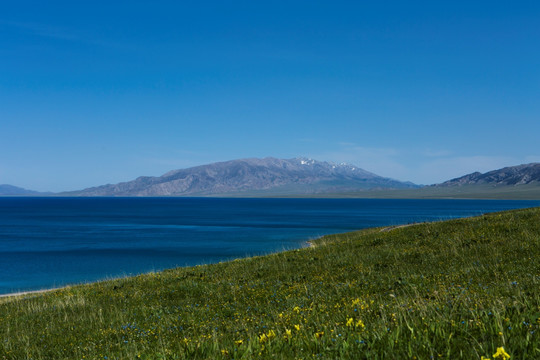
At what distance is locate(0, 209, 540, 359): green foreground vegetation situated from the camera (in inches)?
237

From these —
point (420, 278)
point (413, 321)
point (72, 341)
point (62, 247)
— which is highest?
point (413, 321)

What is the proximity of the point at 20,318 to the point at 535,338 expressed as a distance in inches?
729

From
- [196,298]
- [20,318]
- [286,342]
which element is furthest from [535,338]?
[20,318]

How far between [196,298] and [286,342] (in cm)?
1073

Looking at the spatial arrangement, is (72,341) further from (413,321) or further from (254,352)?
(413,321)

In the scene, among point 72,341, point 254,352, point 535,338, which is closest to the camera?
point 535,338

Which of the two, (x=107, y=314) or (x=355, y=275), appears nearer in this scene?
(x=107, y=314)

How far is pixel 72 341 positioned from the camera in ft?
37.3

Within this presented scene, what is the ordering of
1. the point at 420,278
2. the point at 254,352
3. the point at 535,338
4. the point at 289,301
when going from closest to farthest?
the point at 535,338 < the point at 254,352 < the point at 289,301 < the point at 420,278

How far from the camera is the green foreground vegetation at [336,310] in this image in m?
6.01

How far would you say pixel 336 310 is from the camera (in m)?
10.2

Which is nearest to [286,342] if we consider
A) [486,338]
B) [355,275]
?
[486,338]

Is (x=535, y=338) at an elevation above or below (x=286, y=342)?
above

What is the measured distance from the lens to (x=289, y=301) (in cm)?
1250
